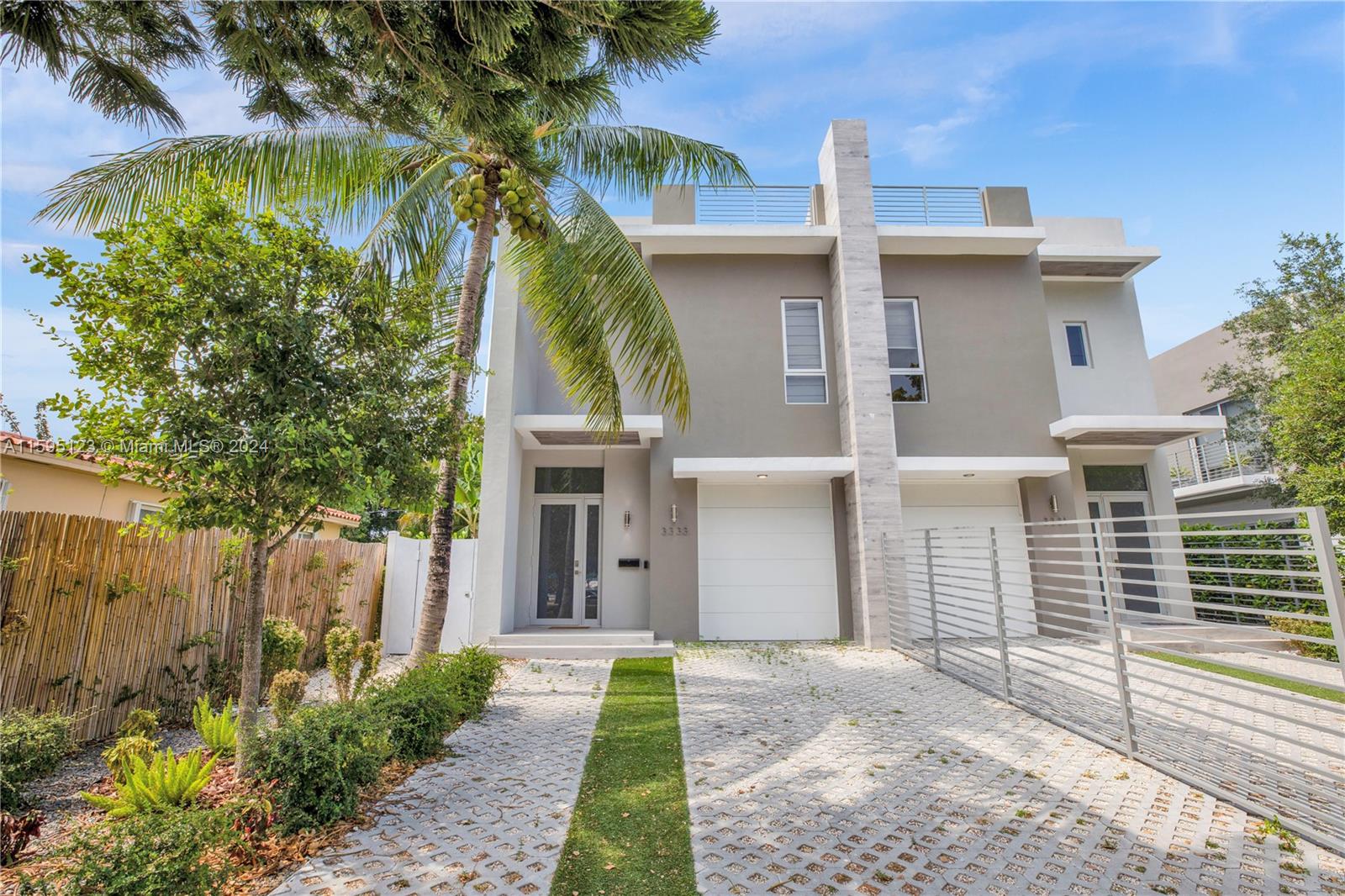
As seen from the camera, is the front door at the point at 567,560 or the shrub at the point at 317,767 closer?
the shrub at the point at 317,767

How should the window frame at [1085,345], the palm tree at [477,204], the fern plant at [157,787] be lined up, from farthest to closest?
the window frame at [1085,345], the palm tree at [477,204], the fern plant at [157,787]

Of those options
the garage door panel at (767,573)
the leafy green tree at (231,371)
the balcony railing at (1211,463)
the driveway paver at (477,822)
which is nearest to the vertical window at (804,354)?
the garage door panel at (767,573)

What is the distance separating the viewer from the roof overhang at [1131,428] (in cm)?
1001

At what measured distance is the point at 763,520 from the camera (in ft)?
35.9

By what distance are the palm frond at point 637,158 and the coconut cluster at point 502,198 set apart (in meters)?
1.49

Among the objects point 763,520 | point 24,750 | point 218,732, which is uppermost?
point 763,520

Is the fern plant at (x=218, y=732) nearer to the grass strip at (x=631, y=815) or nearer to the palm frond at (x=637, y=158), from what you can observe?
the grass strip at (x=631, y=815)

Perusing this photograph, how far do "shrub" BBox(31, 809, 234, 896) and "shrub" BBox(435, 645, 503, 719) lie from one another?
3.00 meters

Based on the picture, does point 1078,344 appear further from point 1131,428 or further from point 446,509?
point 446,509

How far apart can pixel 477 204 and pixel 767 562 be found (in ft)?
24.7

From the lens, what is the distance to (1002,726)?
5.61 m

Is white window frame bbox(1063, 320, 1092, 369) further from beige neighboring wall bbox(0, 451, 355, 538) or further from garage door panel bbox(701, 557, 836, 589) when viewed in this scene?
beige neighboring wall bbox(0, 451, 355, 538)

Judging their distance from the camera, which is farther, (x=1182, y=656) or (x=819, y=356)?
(x=819, y=356)

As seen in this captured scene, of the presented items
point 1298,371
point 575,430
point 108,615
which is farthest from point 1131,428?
point 108,615
